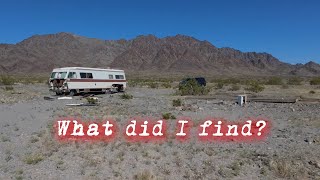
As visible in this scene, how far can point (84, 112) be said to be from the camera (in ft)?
65.3

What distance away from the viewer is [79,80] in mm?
32500

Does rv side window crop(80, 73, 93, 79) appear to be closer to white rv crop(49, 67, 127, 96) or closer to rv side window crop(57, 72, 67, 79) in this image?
white rv crop(49, 67, 127, 96)

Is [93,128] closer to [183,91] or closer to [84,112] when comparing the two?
[84,112]

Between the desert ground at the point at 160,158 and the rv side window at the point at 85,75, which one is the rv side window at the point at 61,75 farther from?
the desert ground at the point at 160,158

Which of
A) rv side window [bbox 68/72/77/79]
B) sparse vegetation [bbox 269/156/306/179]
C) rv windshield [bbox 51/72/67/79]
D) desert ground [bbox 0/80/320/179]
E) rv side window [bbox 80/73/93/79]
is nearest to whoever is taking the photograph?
sparse vegetation [bbox 269/156/306/179]

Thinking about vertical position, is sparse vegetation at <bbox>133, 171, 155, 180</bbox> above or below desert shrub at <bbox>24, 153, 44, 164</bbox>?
below

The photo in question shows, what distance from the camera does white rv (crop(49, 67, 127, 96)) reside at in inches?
1250


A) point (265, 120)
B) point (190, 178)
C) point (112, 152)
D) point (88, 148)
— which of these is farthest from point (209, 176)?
point (265, 120)

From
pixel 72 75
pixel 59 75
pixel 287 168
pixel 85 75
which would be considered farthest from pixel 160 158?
pixel 85 75

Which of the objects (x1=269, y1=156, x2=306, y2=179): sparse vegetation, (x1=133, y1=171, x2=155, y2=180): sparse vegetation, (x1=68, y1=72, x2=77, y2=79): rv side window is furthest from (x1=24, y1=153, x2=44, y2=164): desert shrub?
(x1=68, y1=72, x2=77, y2=79): rv side window

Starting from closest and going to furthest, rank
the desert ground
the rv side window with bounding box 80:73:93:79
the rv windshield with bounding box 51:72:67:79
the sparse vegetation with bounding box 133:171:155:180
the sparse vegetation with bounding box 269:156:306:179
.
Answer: the sparse vegetation with bounding box 133:171:155:180 < the sparse vegetation with bounding box 269:156:306:179 < the desert ground < the rv windshield with bounding box 51:72:67:79 < the rv side window with bounding box 80:73:93:79

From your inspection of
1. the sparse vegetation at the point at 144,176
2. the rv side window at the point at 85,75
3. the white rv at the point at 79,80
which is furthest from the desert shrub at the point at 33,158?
→ the rv side window at the point at 85,75

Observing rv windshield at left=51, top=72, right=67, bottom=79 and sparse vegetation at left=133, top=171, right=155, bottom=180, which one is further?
rv windshield at left=51, top=72, right=67, bottom=79

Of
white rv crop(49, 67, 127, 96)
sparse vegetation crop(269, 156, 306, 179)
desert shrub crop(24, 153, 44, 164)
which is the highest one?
white rv crop(49, 67, 127, 96)
